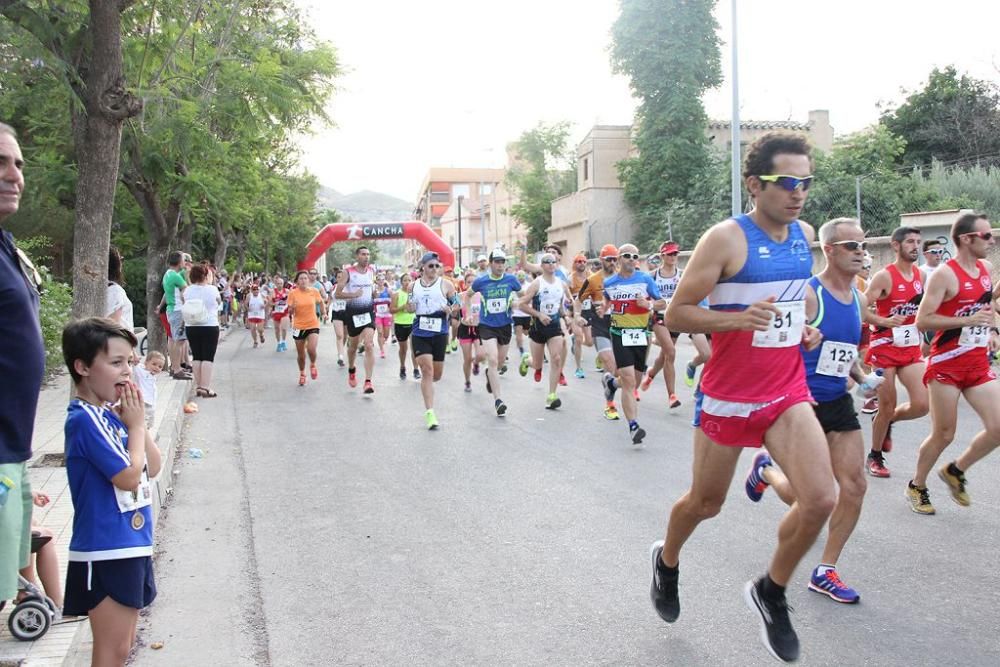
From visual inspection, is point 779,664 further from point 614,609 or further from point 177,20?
point 177,20

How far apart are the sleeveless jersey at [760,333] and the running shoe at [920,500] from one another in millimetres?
2783

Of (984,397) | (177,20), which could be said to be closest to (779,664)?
(984,397)

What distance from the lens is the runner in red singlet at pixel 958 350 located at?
6.13m

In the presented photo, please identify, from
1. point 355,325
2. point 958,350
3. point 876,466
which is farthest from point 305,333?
point 958,350

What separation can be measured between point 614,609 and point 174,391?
9333 millimetres

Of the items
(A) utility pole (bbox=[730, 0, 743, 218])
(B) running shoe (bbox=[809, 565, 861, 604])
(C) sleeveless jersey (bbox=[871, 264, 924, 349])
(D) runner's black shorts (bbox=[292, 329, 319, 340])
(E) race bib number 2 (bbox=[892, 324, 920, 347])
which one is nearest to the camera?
(B) running shoe (bbox=[809, 565, 861, 604])

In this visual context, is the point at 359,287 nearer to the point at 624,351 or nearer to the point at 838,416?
the point at 624,351

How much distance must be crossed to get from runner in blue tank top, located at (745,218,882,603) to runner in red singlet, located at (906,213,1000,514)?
4.21ft

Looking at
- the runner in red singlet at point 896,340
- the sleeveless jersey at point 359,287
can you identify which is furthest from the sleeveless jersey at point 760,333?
the sleeveless jersey at point 359,287

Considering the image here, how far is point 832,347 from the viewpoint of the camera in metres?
5.04

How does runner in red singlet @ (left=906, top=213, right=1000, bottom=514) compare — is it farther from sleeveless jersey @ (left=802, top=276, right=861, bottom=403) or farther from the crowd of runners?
sleeveless jersey @ (left=802, top=276, right=861, bottom=403)

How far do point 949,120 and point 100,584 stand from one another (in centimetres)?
3978

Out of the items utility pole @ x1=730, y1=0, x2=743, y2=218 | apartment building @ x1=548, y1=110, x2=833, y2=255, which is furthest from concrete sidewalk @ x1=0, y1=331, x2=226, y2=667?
apartment building @ x1=548, y1=110, x2=833, y2=255

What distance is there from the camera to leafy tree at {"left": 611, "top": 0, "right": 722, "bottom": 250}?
3825cm
